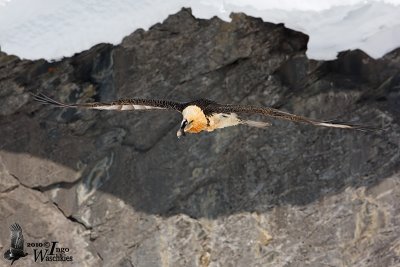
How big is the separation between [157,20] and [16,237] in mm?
4138

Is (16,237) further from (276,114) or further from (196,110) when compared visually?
(276,114)

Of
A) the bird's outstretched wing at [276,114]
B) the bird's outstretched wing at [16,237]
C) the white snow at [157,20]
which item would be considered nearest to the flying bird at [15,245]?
the bird's outstretched wing at [16,237]

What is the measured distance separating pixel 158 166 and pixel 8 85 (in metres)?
2.54

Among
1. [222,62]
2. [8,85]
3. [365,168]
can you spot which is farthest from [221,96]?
[8,85]

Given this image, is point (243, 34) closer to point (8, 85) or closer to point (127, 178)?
point (127, 178)

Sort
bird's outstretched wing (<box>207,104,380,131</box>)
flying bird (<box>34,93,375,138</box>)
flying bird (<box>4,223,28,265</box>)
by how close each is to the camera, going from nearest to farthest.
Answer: bird's outstretched wing (<box>207,104,380,131</box>)
flying bird (<box>34,93,375,138</box>)
flying bird (<box>4,223,28,265</box>)

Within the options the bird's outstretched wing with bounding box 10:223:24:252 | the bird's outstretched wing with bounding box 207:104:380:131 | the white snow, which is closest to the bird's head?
the bird's outstretched wing with bounding box 207:104:380:131

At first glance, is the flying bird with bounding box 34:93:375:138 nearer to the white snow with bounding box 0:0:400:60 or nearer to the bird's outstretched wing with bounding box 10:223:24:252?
the white snow with bounding box 0:0:400:60

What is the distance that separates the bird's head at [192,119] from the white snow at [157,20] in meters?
2.02

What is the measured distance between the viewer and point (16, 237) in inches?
458

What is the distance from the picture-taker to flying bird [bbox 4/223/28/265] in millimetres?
11578

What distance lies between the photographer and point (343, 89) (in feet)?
34.1

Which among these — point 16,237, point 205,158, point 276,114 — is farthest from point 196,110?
point 16,237


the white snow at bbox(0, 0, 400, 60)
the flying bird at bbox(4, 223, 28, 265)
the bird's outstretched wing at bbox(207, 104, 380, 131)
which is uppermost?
the white snow at bbox(0, 0, 400, 60)
